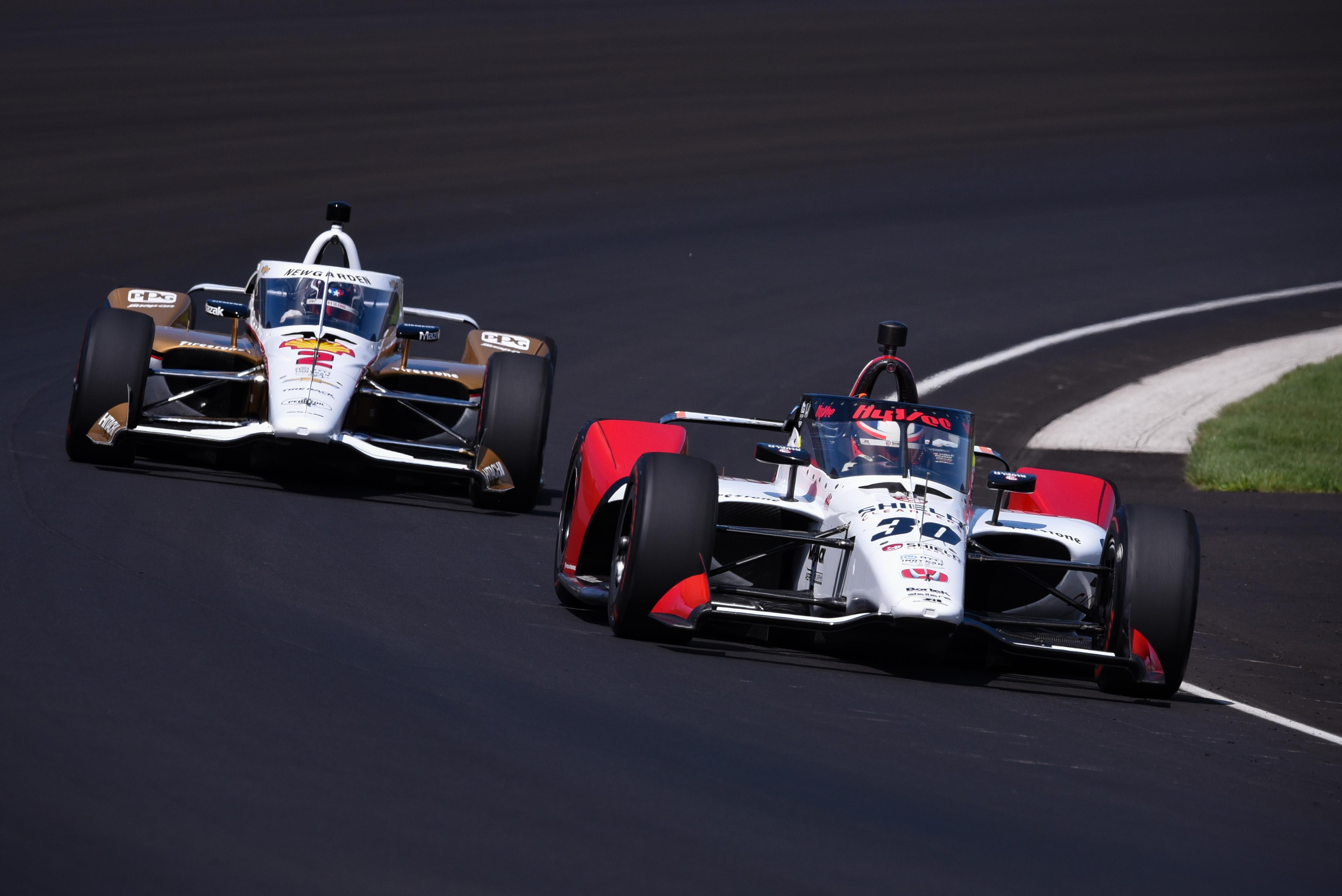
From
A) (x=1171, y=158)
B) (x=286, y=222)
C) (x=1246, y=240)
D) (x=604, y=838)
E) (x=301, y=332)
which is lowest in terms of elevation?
(x=604, y=838)

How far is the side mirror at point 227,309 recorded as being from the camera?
1302cm

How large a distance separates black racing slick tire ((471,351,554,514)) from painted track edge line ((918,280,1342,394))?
763 cm

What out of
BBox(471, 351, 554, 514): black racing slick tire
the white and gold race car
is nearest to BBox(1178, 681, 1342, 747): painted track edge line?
BBox(471, 351, 554, 514): black racing slick tire

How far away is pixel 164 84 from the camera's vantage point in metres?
31.4

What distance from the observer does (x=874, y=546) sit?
Result: 8625mm

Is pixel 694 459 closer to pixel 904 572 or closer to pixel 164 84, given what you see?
pixel 904 572

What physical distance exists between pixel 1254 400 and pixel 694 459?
1212cm

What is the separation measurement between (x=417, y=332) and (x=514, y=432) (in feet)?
4.55

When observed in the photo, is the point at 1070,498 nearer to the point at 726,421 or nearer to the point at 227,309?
the point at 726,421

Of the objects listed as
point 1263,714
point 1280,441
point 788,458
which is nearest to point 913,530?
point 788,458

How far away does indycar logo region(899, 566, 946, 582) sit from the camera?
8.39m

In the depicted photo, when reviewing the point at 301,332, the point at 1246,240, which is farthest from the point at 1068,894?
the point at 1246,240

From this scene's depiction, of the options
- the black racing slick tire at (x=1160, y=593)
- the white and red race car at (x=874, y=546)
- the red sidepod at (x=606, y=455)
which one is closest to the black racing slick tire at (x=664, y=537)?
the white and red race car at (x=874, y=546)

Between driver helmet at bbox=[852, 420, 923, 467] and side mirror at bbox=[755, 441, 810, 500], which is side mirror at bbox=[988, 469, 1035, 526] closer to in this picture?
driver helmet at bbox=[852, 420, 923, 467]
